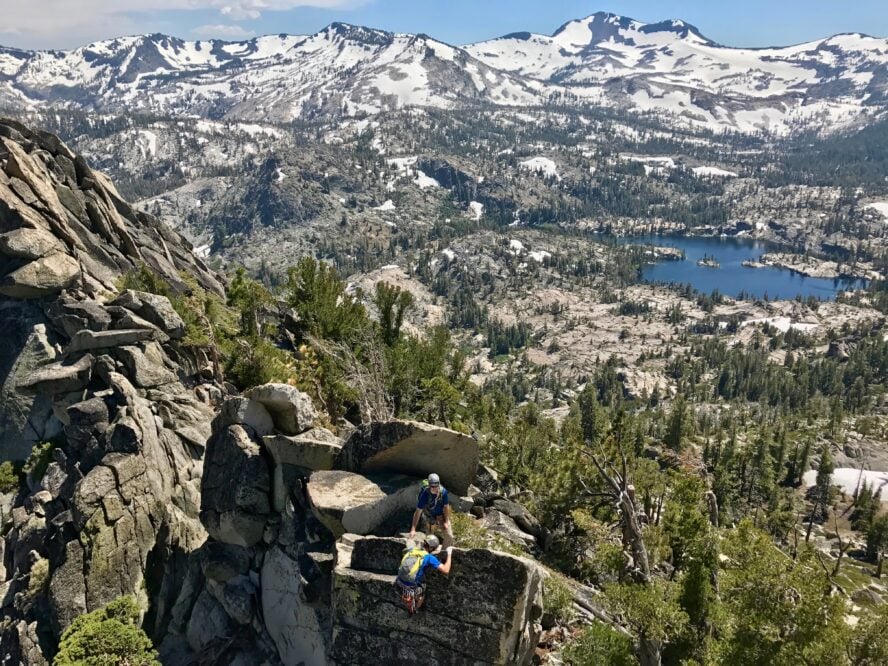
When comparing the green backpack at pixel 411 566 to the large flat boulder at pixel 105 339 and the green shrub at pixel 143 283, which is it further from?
the green shrub at pixel 143 283

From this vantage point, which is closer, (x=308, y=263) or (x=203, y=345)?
(x=203, y=345)

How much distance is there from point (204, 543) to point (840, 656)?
22924 mm

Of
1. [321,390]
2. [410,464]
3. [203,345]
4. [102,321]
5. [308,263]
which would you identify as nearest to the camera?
[410,464]

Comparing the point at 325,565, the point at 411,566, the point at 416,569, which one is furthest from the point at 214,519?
the point at 416,569

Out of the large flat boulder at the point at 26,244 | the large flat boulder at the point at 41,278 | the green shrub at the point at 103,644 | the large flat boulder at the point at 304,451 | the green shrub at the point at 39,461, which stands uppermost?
the large flat boulder at the point at 26,244

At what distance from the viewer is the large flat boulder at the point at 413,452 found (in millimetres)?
20484

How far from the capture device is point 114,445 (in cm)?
2506

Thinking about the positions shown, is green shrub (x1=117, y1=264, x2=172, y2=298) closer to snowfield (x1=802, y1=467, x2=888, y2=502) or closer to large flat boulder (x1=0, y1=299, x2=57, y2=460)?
large flat boulder (x1=0, y1=299, x2=57, y2=460)

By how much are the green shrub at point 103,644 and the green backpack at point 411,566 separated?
11.7 metres

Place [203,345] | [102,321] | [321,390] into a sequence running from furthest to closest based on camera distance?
1. [321,390]
2. [203,345]
3. [102,321]

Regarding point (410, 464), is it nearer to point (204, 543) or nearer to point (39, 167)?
point (204, 543)

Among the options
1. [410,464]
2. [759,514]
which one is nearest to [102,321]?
[410,464]

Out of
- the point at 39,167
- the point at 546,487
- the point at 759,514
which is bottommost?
the point at 759,514

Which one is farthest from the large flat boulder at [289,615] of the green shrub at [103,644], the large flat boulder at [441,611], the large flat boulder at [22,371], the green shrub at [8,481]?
the large flat boulder at [22,371]
